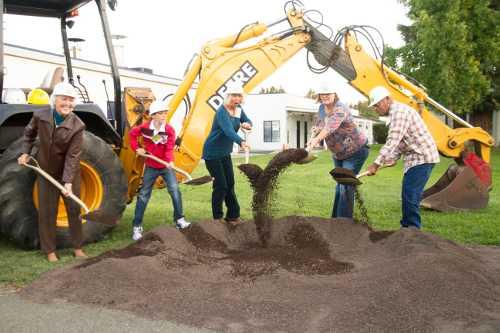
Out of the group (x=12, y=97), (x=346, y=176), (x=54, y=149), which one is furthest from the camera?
(x=346, y=176)

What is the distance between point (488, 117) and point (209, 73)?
26.0 m

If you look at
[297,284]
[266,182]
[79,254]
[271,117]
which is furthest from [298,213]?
[271,117]

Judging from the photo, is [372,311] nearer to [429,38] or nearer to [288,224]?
[288,224]

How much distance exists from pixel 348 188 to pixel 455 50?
63.4 feet

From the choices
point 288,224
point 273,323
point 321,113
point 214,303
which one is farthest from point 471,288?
point 321,113

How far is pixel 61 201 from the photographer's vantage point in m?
5.89

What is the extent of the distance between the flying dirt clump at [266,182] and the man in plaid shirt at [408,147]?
0.85 m

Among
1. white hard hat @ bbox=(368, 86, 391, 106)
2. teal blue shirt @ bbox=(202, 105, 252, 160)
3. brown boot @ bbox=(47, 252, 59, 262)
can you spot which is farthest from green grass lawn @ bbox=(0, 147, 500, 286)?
white hard hat @ bbox=(368, 86, 391, 106)

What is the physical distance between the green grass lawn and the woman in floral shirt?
2.05 feet

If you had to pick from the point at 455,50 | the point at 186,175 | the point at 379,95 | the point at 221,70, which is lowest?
the point at 186,175

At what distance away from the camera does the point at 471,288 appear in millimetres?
3988

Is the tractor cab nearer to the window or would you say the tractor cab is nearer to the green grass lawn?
the green grass lawn

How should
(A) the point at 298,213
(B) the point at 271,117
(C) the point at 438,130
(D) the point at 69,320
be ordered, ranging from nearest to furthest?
(D) the point at 69,320
(C) the point at 438,130
(A) the point at 298,213
(B) the point at 271,117

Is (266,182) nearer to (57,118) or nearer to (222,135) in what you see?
(222,135)
